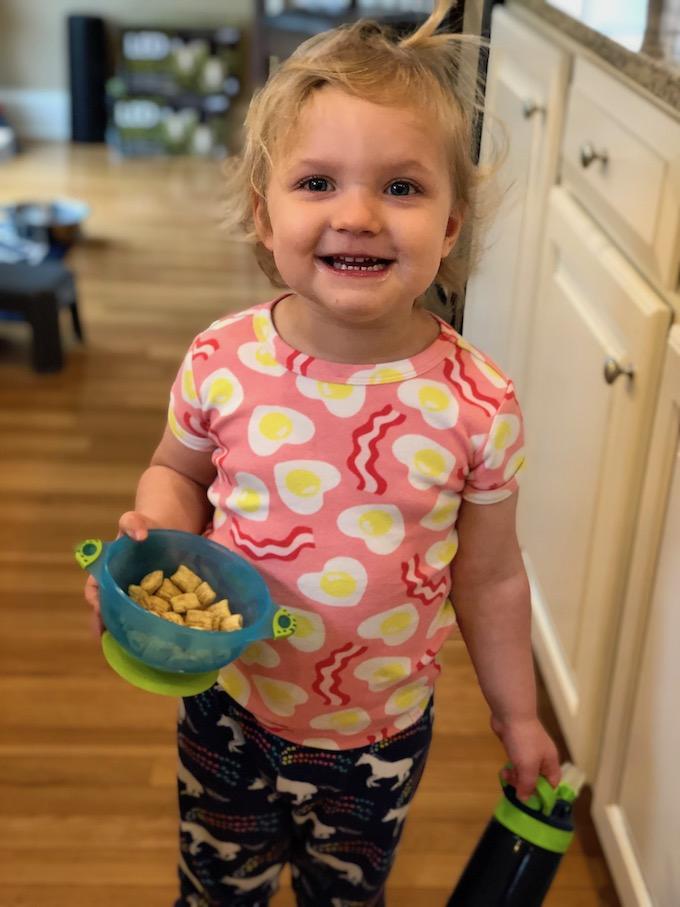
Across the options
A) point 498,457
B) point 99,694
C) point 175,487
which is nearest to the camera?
point 498,457

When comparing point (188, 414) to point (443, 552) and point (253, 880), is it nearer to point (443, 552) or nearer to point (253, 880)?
point (443, 552)

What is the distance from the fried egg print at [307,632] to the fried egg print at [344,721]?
0.07m

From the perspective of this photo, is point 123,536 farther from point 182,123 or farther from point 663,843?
point 182,123

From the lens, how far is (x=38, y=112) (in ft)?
A: 14.5

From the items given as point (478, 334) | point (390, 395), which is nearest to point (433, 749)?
point (478, 334)

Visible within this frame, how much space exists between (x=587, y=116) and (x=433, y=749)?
2.82 feet

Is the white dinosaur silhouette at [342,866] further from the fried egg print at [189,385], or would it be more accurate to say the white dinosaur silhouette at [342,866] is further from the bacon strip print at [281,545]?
the fried egg print at [189,385]

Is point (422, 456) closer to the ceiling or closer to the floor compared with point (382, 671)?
closer to the ceiling

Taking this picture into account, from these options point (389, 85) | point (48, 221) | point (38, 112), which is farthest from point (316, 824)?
point (38, 112)

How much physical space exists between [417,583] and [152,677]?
8.5 inches

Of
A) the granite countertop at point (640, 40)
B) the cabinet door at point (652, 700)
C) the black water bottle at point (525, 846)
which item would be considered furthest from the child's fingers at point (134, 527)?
the granite countertop at point (640, 40)

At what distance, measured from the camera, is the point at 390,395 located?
876 millimetres

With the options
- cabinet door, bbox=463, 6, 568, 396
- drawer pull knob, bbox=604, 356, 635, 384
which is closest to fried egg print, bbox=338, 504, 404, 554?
drawer pull knob, bbox=604, 356, 635, 384

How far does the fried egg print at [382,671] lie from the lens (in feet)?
3.05
